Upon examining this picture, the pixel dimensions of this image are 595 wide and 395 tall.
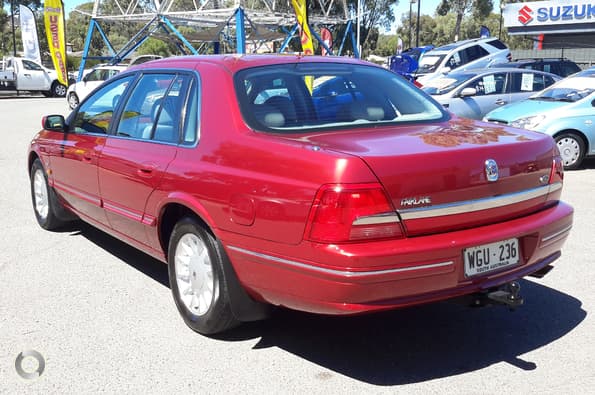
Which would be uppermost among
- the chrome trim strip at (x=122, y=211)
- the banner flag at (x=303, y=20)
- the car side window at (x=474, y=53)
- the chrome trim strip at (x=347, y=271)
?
the banner flag at (x=303, y=20)

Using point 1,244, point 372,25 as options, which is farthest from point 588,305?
point 372,25

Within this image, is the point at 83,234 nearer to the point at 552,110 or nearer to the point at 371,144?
the point at 371,144

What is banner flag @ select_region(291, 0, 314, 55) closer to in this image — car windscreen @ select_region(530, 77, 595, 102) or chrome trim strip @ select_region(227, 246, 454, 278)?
car windscreen @ select_region(530, 77, 595, 102)

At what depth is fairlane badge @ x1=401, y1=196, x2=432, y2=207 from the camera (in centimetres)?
320

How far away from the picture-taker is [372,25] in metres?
66.4

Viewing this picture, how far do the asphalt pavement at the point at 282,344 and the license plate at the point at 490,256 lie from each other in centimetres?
59

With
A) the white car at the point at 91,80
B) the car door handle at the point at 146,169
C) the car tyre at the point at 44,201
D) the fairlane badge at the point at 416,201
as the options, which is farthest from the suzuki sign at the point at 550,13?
the fairlane badge at the point at 416,201

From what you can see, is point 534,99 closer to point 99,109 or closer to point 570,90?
point 570,90

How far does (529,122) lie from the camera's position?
10.0 meters

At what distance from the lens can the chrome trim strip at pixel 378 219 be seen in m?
3.12

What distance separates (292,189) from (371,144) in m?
0.51

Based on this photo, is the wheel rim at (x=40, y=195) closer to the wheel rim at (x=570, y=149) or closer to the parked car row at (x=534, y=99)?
the parked car row at (x=534, y=99)

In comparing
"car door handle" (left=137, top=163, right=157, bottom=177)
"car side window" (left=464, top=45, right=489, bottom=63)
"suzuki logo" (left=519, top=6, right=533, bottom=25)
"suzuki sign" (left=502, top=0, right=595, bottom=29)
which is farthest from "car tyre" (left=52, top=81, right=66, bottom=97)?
"car door handle" (left=137, top=163, right=157, bottom=177)

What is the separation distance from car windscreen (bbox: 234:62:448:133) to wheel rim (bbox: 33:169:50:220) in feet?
Answer: 10.8
